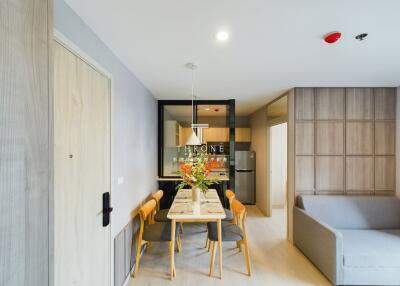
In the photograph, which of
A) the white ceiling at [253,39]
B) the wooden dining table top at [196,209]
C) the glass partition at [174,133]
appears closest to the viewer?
the white ceiling at [253,39]

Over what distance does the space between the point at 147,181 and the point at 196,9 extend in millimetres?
2638

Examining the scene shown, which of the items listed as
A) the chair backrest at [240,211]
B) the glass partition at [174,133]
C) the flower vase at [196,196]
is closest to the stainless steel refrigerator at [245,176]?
the glass partition at [174,133]

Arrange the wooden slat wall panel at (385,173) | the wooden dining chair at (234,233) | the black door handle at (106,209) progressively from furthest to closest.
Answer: the wooden slat wall panel at (385,173)
the wooden dining chair at (234,233)
the black door handle at (106,209)

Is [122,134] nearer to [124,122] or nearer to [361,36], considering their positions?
[124,122]

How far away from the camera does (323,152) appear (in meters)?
3.16

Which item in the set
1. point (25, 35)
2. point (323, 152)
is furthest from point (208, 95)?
point (25, 35)

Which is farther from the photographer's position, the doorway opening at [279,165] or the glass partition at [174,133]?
the doorway opening at [279,165]

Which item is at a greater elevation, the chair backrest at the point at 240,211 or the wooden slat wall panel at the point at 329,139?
the wooden slat wall panel at the point at 329,139

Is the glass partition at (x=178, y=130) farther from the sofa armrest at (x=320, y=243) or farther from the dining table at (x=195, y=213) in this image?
the sofa armrest at (x=320, y=243)

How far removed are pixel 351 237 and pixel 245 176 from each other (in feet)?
9.93

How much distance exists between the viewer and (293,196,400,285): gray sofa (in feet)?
7.27

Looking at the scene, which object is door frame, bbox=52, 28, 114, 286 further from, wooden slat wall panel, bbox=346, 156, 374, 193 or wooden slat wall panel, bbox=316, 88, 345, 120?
wooden slat wall panel, bbox=346, 156, 374, 193

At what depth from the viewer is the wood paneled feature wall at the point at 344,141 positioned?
10.3 feet

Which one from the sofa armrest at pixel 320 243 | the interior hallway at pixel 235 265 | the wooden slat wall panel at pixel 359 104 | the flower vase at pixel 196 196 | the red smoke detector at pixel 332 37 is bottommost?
the interior hallway at pixel 235 265
